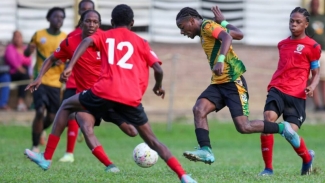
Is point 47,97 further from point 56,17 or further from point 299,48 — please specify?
point 299,48

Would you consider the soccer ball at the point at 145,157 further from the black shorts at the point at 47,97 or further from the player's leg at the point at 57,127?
the black shorts at the point at 47,97

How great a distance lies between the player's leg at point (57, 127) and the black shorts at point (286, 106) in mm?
2568

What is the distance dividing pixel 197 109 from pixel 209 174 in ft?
3.10

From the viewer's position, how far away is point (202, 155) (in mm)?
9586

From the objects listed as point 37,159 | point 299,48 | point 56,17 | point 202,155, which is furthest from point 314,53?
point 56,17

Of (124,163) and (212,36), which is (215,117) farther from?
(212,36)

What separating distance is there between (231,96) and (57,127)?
2062 mm

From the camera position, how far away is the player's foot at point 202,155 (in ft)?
30.8

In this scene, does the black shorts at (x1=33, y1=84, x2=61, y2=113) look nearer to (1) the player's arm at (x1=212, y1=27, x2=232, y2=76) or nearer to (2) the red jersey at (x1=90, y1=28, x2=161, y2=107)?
(1) the player's arm at (x1=212, y1=27, x2=232, y2=76)

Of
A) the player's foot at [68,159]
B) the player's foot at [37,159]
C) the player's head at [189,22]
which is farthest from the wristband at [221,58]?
the player's foot at [68,159]

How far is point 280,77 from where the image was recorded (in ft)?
35.3

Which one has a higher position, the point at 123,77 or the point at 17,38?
the point at 123,77

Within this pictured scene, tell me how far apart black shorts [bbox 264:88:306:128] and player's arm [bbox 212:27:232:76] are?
55.0 inches

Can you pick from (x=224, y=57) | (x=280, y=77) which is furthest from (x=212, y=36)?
(x=280, y=77)
